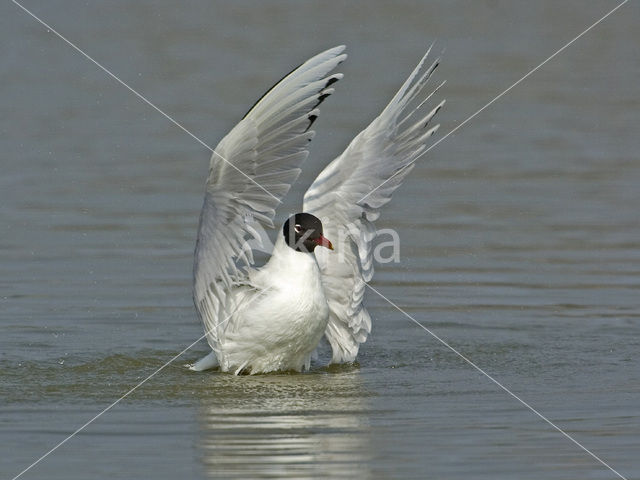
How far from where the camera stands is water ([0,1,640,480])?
7484 mm

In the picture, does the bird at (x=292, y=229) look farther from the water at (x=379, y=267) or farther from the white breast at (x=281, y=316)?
the water at (x=379, y=267)

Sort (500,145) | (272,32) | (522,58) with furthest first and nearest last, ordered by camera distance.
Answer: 1. (272,32)
2. (522,58)
3. (500,145)

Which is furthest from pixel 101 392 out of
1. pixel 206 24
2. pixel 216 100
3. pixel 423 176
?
pixel 206 24

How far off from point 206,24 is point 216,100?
18.9 feet

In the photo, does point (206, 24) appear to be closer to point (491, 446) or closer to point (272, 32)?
point (272, 32)


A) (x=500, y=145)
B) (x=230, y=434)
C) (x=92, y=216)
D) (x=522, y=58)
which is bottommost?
(x=230, y=434)

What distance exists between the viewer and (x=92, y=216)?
13.8 m

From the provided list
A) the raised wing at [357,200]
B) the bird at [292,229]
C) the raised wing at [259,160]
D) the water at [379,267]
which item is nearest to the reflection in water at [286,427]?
the water at [379,267]

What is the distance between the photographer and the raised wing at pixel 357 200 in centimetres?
956

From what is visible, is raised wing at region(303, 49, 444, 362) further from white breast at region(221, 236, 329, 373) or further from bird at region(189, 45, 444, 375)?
white breast at region(221, 236, 329, 373)

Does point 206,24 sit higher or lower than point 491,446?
higher

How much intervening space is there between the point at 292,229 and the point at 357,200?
2.20 ft

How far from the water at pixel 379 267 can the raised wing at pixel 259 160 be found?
0.94 meters

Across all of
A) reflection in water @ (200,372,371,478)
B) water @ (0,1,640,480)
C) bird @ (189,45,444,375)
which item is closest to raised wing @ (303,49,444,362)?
bird @ (189,45,444,375)
